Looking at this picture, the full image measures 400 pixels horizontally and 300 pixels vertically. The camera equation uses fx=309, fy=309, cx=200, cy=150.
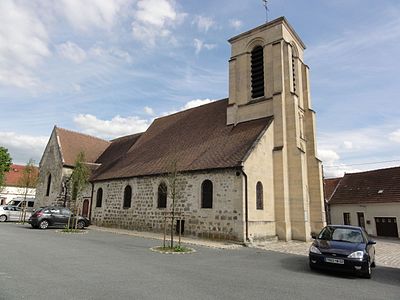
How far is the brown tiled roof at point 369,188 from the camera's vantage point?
85.8 ft

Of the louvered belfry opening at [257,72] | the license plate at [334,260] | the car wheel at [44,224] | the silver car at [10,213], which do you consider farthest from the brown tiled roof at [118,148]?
the license plate at [334,260]

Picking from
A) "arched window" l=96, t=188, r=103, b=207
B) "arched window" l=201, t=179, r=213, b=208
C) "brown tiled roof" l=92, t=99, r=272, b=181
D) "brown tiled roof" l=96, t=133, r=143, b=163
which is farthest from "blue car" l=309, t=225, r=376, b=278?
"brown tiled roof" l=96, t=133, r=143, b=163

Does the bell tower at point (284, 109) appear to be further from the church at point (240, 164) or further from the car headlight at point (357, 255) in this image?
the car headlight at point (357, 255)

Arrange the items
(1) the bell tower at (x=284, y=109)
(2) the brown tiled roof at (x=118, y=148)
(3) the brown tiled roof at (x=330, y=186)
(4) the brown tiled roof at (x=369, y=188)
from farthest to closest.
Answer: (3) the brown tiled roof at (x=330, y=186) < (2) the brown tiled roof at (x=118, y=148) < (4) the brown tiled roof at (x=369, y=188) < (1) the bell tower at (x=284, y=109)

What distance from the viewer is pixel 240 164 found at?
15.1 meters

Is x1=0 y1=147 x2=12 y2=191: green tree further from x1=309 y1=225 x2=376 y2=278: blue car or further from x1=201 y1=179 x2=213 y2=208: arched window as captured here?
x1=309 y1=225 x2=376 y2=278: blue car

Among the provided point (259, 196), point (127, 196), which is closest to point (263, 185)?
point (259, 196)

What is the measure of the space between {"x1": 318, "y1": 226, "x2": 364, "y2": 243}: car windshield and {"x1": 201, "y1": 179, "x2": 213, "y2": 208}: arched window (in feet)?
23.8

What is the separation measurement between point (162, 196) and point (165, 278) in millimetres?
11950

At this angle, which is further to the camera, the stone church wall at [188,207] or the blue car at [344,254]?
the stone church wall at [188,207]

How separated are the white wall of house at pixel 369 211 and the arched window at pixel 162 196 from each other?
18763 mm

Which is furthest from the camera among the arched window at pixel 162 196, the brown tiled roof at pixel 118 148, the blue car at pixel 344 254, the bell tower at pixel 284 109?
the brown tiled roof at pixel 118 148

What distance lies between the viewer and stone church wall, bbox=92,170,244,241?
1509cm

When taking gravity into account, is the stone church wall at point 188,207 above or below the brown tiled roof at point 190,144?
below
